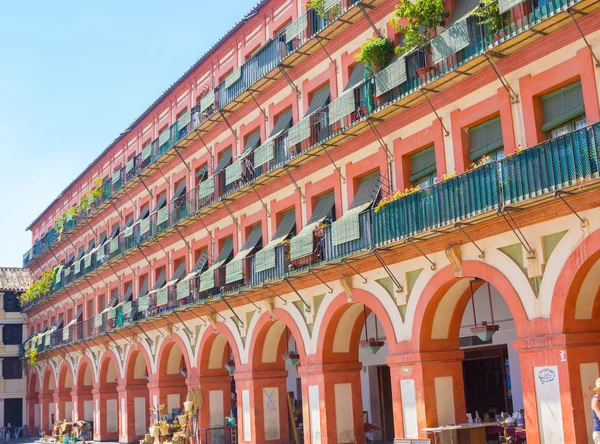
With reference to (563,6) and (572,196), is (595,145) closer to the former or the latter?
(572,196)

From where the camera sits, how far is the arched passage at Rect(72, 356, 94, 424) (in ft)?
148

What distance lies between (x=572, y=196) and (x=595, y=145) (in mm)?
1235

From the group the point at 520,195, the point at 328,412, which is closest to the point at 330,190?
the point at 328,412

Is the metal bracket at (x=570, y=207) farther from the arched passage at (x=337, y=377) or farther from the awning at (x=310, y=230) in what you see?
the awning at (x=310, y=230)

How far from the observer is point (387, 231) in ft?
64.7

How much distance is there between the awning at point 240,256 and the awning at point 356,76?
6663mm

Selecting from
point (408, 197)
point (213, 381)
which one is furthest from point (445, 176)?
point (213, 381)

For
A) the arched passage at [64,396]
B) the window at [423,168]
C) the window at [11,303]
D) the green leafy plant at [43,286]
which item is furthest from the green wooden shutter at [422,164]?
the window at [11,303]

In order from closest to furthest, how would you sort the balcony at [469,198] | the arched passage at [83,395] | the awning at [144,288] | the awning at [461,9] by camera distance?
1. the balcony at [469,198]
2. the awning at [461,9]
3. the awning at [144,288]
4. the arched passage at [83,395]

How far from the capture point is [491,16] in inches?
678

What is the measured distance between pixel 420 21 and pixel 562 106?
4.53m

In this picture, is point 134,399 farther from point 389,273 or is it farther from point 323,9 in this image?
point 323,9

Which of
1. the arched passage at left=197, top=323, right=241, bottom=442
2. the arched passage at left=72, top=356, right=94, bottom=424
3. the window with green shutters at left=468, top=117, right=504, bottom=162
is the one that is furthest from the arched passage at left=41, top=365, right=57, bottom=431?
the window with green shutters at left=468, top=117, right=504, bottom=162

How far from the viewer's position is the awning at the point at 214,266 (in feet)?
92.8
